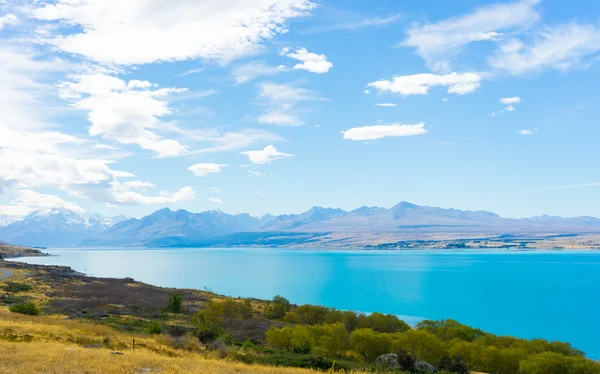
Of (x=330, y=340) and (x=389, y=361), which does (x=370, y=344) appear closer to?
(x=330, y=340)

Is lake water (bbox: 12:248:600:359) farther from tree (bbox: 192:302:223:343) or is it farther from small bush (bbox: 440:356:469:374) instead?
tree (bbox: 192:302:223:343)

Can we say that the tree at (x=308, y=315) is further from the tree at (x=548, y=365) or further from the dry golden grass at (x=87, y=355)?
the dry golden grass at (x=87, y=355)

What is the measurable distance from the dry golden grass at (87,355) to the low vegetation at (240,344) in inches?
2.0

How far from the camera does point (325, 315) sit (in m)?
64.6

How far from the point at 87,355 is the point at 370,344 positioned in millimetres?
27883

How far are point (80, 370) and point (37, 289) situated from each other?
255 feet

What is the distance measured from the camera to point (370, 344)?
43000 mm

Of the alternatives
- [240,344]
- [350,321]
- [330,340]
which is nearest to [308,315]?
[350,321]

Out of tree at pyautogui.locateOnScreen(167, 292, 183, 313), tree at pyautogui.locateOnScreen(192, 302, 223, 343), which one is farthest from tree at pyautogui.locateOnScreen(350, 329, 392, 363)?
tree at pyautogui.locateOnScreen(167, 292, 183, 313)

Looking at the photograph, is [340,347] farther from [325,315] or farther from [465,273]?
[465,273]

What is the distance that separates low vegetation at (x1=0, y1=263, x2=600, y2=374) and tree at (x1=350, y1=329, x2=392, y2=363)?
9cm

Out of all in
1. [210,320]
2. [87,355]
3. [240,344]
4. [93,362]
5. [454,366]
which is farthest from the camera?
[210,320]

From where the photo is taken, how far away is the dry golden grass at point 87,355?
803 inches

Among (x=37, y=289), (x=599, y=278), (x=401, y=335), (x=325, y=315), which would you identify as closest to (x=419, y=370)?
(x=401, y=335)
